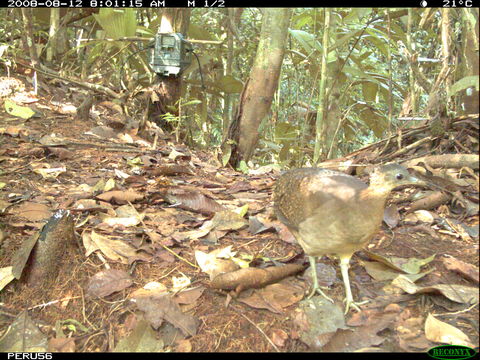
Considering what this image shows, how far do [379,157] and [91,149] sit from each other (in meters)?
2.56

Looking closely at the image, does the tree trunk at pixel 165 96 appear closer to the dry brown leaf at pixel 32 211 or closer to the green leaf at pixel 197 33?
the green leaf at pixel 197 33

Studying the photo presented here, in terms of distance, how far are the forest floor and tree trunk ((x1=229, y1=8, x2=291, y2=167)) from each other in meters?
0.83

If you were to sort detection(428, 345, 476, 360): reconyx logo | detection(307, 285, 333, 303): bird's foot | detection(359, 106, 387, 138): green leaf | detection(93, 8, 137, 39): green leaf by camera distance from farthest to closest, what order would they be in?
detection(359, 106, 387, 138): green leaf
detection(93, 8, 137, 39): green leaf
detection(307, 285, 333, 303): bird's foot
detection(428, 345, 476, 360): reconyx logo

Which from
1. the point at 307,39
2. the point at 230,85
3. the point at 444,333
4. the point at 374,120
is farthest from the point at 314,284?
the point at 230,85

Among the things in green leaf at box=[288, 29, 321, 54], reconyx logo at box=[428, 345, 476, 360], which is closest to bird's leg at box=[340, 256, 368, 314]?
reconyx logo at box=[428, 345, 476, 360]

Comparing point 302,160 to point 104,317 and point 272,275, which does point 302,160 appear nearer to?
point 272,275

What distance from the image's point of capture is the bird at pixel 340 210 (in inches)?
76.4

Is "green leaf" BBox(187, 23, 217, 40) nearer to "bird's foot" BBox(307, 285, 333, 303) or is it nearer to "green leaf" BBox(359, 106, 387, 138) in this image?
"green leaf" BBox(359, 106, 387, 138)

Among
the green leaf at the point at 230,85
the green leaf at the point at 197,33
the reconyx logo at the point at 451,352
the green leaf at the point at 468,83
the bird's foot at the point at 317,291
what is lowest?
the bird's foot at the point at 317,291

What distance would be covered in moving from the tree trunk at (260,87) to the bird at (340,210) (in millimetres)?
1170

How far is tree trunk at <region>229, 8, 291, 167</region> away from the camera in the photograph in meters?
3.02

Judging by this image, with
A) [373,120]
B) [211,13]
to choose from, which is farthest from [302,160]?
[211,13]

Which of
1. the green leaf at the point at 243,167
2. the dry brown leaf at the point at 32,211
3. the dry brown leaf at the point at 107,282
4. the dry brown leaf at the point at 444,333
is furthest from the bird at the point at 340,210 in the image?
the green leaf at the point at 243,167

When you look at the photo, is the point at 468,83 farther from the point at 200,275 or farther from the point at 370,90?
the point at 370,90
